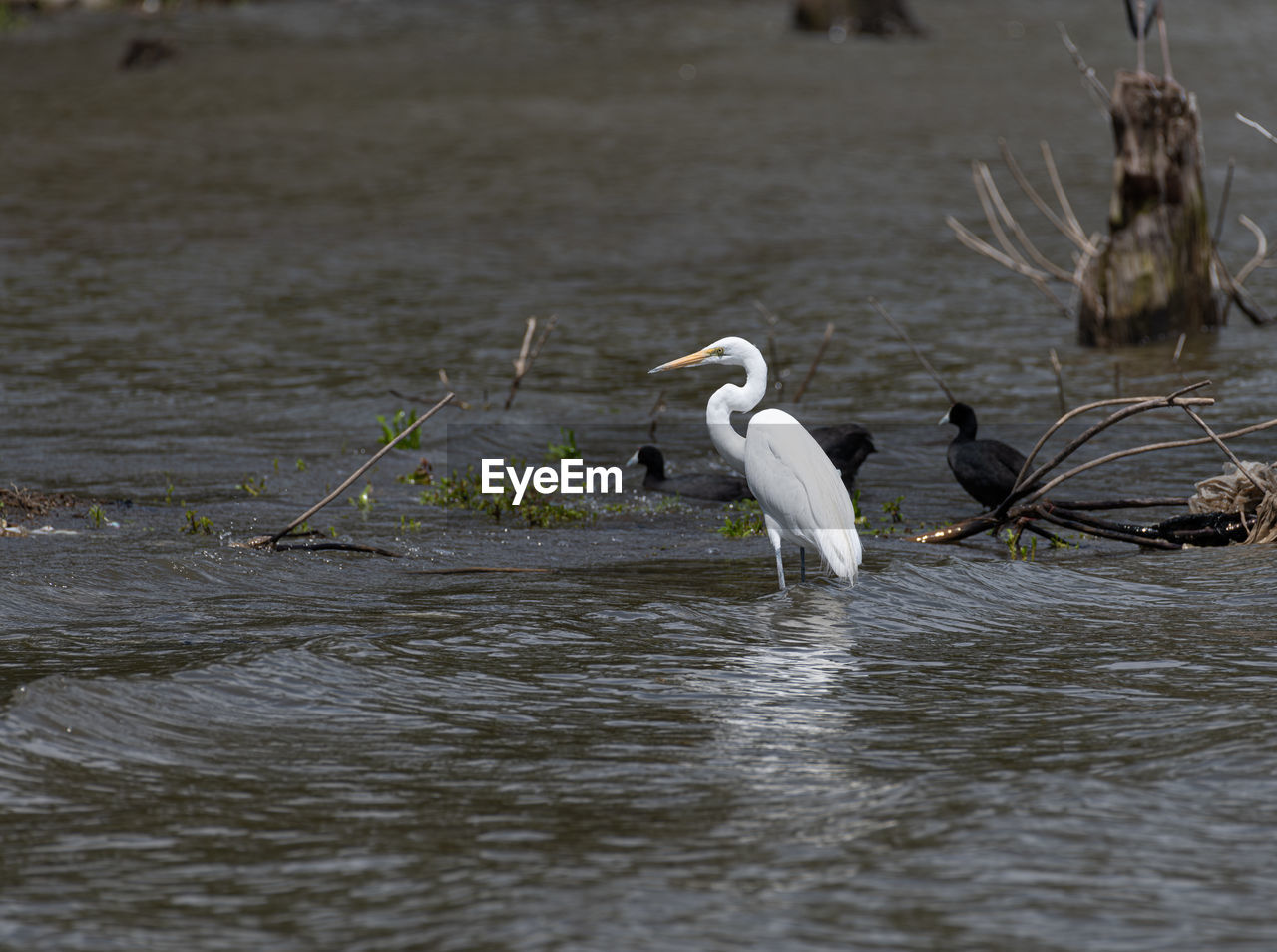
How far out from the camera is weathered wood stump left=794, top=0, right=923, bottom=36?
31344 millimetres

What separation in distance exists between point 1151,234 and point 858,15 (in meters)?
18.3

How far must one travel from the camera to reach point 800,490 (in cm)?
736

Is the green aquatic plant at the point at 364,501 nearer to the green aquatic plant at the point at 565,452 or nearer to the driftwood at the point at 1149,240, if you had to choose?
the green aquatic plant at the point at 565,452

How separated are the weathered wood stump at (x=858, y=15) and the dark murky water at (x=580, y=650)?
39.4 feet

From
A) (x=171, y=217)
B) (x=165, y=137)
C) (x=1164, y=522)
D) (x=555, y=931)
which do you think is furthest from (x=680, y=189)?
(x=555, y=931)

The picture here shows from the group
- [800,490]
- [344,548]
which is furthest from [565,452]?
[800,490]

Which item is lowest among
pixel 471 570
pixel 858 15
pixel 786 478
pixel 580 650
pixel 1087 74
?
pixel 580 650

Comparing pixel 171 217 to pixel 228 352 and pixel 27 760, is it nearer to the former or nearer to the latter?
pixel 228 352

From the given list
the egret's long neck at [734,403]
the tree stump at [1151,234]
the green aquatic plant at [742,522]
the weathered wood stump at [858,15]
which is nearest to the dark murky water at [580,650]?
the green aquatic plant at [742,522]

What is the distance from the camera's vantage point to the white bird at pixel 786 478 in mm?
7234

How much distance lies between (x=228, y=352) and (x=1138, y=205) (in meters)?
7.82

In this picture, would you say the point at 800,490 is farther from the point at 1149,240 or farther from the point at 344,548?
the point at 1149,240

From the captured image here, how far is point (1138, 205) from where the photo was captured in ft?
46.5

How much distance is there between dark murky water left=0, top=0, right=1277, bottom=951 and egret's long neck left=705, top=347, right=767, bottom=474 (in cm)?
58
